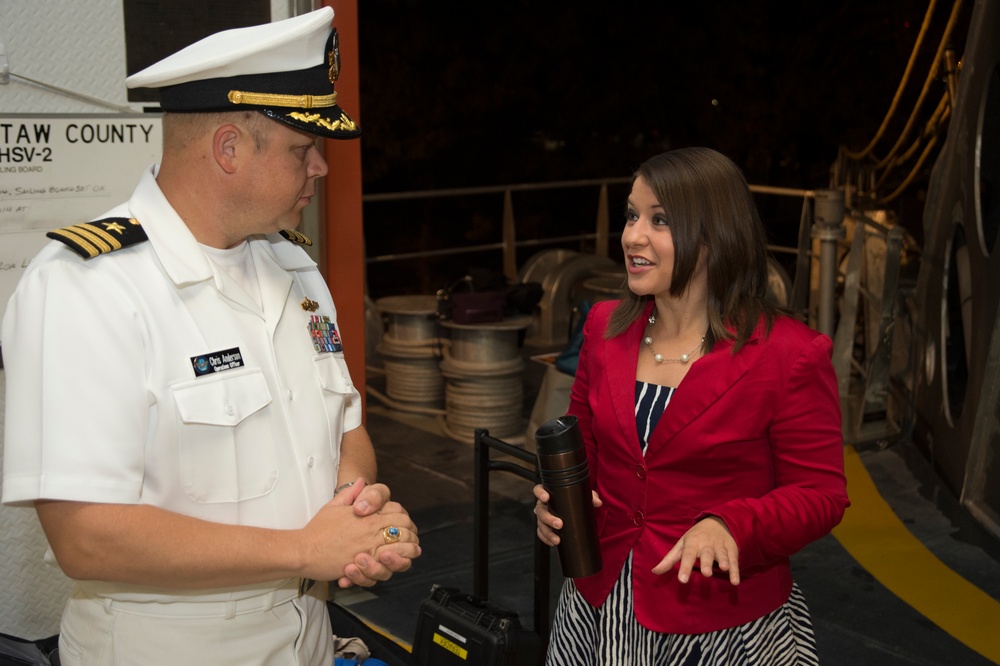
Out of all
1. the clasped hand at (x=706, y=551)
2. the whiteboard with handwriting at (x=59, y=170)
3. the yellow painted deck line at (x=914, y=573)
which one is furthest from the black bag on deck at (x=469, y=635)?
the yellow painted deck line at (x=914, y=573)

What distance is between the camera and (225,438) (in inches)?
76.6

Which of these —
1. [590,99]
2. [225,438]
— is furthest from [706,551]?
[590,99]

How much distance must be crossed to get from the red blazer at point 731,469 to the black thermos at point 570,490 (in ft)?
0.41

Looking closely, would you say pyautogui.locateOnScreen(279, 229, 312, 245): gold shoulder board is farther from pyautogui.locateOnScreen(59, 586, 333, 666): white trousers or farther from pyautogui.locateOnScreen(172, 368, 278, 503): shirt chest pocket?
pyautogui.locateOnScreen(59, 586, 333, 666): white trousers

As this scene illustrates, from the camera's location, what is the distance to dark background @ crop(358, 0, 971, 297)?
1291 cm

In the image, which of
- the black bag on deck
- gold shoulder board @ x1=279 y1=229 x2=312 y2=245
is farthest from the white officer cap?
the black bag on deck

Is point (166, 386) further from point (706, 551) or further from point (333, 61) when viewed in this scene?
point (706, 551)

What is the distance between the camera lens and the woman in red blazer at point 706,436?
2.28 m

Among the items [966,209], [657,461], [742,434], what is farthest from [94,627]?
[966,209]

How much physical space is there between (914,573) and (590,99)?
10795mm

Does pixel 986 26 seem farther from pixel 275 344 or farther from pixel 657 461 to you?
pixel 275 344

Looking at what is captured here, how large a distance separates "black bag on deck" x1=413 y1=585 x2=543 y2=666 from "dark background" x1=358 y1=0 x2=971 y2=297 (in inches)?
408

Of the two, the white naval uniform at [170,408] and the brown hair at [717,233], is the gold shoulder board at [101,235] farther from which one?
the brown hair at [717,233]

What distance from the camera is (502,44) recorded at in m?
13.7
